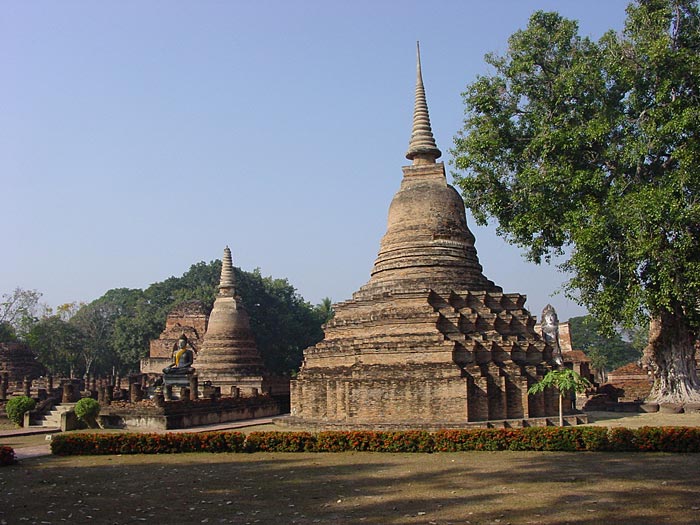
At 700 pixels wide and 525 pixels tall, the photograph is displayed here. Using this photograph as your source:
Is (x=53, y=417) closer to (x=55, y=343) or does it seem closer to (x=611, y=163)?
(x=611, y=163)

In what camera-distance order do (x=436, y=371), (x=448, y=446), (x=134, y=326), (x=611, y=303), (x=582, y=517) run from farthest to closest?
(x=134, y=326)
(x=611, y=303)
(x=436, y=371)
(x=448, y=446)
(x=582, y=517)

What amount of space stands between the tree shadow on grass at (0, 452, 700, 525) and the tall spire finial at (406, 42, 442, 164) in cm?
1482

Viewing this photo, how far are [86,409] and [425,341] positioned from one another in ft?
38.1

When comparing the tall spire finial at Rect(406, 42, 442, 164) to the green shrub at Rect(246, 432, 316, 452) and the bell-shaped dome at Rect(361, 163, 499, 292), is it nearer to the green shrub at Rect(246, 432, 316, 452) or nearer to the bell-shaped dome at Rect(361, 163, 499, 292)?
the bell-shaped dome at Rect(361, 163, 499, 292)

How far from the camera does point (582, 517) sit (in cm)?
839

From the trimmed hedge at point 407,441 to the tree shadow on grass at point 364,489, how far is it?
0.64 metres

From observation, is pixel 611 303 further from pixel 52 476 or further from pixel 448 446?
pixel 52 476

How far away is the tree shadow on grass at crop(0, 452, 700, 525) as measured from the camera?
8914 millimetres

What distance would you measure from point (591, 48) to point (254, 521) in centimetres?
2306

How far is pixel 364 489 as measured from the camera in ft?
35.9

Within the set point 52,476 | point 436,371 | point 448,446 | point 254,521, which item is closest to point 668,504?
point 254,521

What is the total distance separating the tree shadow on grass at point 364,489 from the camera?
8914 mm

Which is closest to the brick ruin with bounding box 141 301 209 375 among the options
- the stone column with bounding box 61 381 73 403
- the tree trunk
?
the stone column with bounding box 61 381 73 403

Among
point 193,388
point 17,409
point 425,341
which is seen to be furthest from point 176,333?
point 425,341
